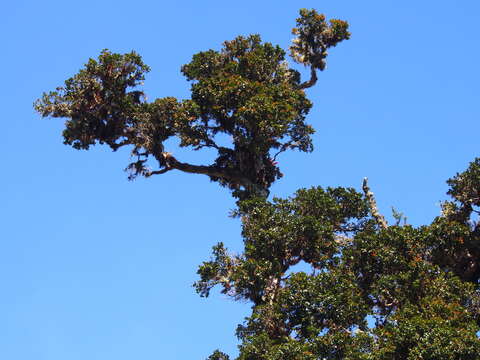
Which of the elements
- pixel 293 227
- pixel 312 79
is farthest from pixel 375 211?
pixel 312 79

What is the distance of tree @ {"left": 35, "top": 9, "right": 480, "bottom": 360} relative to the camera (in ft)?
106

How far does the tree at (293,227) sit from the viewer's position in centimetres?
3219

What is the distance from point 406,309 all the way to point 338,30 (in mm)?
21198

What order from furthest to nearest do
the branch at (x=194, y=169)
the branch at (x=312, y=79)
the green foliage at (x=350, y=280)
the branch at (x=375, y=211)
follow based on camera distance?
the branch at (x=312, y=79), the branch at (x=194, y=169), the branch at (x=375, y=211), the green foliage at (x=350, y=280)

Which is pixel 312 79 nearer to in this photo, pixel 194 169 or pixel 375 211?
pixel 194 169

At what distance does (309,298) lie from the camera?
33.9 metres

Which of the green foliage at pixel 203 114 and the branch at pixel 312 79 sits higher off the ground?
the branch at pixel 312 79

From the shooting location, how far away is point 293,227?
3744 centimetres

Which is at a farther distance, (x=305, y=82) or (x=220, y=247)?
(x=305, y=82)

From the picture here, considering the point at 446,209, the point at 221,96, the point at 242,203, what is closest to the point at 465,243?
the point at 446,209

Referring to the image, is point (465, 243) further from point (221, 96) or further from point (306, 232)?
point (221, 96)

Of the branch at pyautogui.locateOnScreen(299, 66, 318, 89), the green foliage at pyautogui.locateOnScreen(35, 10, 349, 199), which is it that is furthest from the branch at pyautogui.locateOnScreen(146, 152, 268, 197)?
the branch at pyautogui.locateOnScreen(299, 66, 318, 89)

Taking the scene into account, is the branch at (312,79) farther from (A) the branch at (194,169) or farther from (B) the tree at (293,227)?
(A) the branch at (194,169)

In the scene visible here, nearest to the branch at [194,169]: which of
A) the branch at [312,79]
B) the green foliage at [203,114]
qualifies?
the green foliage at [203,114]
